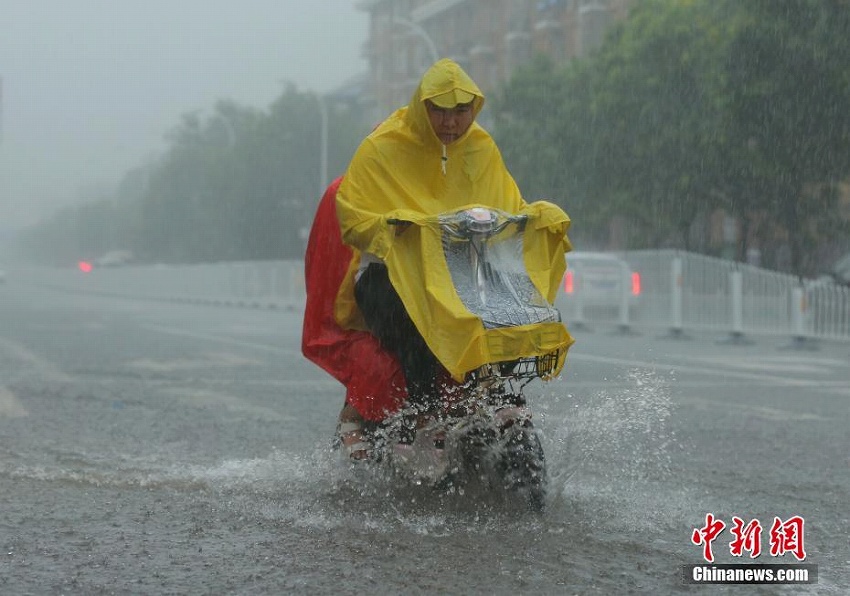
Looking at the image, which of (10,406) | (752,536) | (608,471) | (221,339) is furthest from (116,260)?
(752,536)

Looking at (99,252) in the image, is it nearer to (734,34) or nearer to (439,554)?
(734,34)

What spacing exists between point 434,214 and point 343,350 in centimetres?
62

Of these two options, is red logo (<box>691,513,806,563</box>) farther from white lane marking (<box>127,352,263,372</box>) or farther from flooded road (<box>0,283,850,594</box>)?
white lane marking (<box>127,352,263,372</box>)

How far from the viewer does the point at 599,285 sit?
2381 cm

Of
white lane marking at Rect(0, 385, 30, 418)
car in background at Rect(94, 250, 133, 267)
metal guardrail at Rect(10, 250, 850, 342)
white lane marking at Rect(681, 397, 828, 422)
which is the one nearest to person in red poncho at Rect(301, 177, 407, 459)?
white lane marking at Rect(0, 385, 30, 418)

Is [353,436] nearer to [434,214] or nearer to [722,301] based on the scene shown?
[434,214]

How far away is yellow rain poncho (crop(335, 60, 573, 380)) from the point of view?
4484 millimetres

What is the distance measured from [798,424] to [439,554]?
496 centimetres

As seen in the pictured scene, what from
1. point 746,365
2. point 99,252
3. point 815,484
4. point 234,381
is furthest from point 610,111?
point 99,252

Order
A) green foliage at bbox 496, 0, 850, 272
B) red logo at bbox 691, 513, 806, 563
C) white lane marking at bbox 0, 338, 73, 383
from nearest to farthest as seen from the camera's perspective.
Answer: red logo at bbox 691, 513, 806, 563, white lane marking at bbox 0, 338, 73, 383, green foliage at bbox 496, 0, 850, 272

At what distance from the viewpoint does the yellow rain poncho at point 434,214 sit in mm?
4484

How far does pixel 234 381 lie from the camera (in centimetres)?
1158

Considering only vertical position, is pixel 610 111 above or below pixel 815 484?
above

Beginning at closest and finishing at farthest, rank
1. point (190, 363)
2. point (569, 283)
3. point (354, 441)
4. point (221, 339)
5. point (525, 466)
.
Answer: point (525, 466) → point (354, 441) → point (190, 363) → point (221, 339) → point (569, 283)
